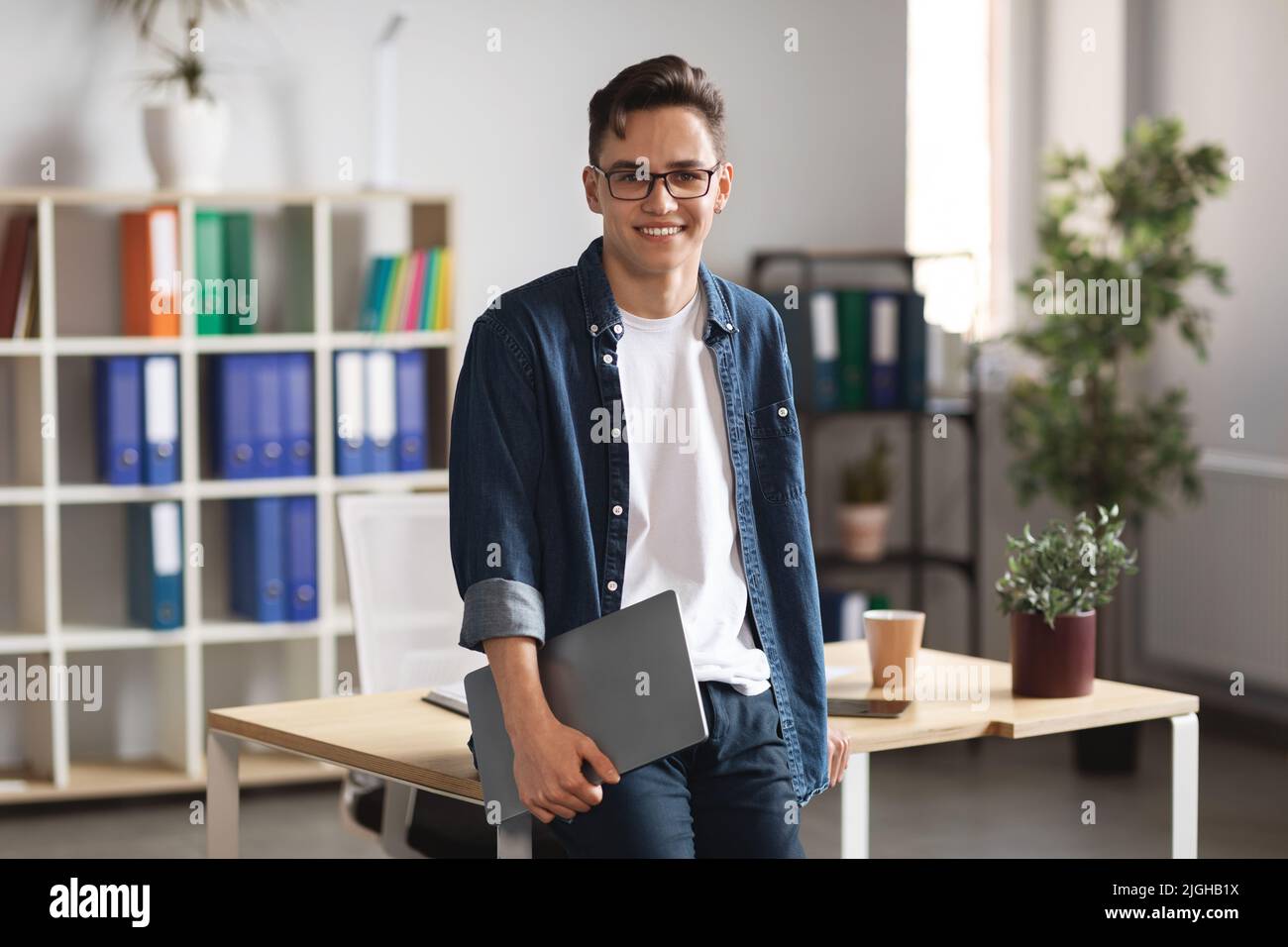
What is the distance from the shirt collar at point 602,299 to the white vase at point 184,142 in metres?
2.54

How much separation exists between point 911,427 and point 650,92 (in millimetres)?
3277

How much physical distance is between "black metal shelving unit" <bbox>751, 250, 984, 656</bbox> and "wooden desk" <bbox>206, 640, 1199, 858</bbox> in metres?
2.39

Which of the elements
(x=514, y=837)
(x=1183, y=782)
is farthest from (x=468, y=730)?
(x=1183, y=782)

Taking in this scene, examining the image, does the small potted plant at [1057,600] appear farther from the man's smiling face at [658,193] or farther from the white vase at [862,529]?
the white vase at [862,529]

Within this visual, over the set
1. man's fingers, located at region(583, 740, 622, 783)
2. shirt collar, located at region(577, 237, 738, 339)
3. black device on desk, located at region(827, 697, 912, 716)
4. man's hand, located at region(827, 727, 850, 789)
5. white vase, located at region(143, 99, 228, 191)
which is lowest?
man's hand, located at region(827, 727, 850, 789)

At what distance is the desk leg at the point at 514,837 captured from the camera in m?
1.85

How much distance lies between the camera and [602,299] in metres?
1.86

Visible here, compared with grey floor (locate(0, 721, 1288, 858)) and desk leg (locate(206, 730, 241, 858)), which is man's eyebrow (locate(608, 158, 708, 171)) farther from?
grey floor (locate(0, 721, 1288, 858))

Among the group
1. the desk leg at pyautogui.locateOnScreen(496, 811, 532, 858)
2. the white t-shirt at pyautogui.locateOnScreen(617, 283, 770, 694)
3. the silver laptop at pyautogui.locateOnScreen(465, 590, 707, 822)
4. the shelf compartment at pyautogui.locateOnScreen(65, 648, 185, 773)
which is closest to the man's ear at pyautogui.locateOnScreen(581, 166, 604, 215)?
the white t-shirt at pyautogui.locateOnScreen(617, 283, 770, 694)

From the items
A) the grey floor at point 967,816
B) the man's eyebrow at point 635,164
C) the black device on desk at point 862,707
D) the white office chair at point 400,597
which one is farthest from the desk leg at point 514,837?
the grey floor at point 967,816

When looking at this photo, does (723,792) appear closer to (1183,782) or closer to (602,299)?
(602,299)

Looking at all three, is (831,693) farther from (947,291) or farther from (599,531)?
(947,291)

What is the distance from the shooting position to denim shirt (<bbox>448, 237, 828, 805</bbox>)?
1780mm

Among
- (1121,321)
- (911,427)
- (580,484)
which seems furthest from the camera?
(911,427)
